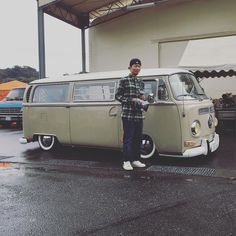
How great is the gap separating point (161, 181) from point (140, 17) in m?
13.0

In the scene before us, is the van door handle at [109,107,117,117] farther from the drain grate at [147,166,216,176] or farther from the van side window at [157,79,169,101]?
the drain grate at [147,166,216,176]

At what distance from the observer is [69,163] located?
7.38m

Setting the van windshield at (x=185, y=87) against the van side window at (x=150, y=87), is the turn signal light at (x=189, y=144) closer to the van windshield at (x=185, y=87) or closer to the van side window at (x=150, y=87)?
the van windshield at (x=185, y=87)

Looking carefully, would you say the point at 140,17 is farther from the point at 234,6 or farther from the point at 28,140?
the point at 28,140

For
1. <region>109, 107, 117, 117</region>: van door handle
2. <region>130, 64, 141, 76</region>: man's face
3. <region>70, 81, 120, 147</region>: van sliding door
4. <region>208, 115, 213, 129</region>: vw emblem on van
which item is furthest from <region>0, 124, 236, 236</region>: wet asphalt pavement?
<region>130, 64, 141, 76</region>: man's face

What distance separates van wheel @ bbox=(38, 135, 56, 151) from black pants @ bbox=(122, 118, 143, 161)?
8.99ft

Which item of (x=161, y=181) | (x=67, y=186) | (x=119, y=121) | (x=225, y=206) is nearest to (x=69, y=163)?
(x=119, y=121)

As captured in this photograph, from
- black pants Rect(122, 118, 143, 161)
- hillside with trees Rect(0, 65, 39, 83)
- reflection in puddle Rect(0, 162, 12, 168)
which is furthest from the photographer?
hillside with trees Rect(0, 65, 39, 83)

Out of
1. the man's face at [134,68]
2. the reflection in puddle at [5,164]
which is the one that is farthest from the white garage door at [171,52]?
the reflection in puddle at [5,164]

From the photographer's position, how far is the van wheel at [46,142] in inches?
345

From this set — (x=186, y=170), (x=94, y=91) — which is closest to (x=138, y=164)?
(x=186, y=170)

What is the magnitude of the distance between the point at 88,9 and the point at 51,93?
400 inches

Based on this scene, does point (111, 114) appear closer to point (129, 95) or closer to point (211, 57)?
point (129, 95)

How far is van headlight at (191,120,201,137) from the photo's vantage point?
671 centimetres
